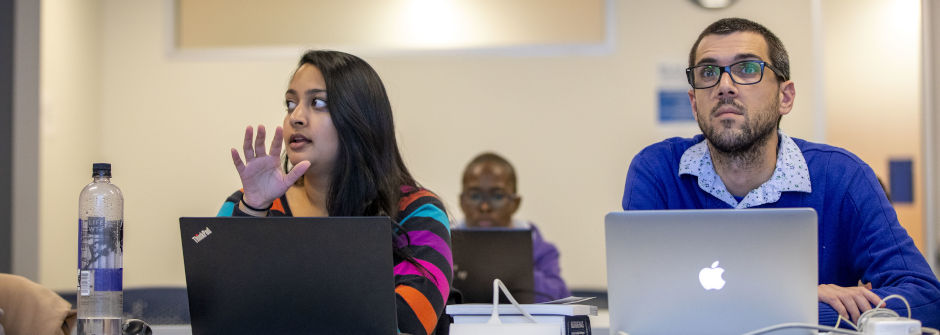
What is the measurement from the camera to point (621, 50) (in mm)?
4188

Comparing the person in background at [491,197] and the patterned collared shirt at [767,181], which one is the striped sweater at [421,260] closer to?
the patterned collared shirt at [767,181]

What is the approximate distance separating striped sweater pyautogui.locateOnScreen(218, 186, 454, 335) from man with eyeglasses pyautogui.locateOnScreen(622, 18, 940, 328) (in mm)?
500

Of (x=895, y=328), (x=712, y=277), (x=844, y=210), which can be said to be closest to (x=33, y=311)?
(x=712, y=277)

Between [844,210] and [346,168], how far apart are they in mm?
1129

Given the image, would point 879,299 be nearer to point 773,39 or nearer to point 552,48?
point 773,39

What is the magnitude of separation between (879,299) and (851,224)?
0.35 m

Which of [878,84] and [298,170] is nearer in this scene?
[298,170]

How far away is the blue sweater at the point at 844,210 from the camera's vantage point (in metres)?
1.76

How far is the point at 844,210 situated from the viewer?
1.95 m

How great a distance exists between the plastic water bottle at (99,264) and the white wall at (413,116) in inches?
105

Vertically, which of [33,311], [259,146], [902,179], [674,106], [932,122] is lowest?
[33,311]

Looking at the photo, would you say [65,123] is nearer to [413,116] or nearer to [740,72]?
[413,116]

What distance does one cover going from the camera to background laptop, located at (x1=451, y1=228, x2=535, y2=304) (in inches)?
99.9

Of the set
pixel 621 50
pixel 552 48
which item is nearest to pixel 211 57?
pixel 552 48
